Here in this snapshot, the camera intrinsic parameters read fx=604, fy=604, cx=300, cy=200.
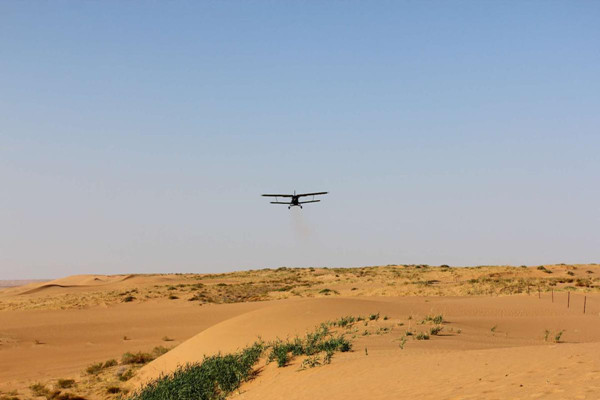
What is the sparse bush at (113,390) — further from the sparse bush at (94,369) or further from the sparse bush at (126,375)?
the sparse bush at (94,369)

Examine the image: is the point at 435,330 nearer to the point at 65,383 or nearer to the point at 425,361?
the point at 425,361

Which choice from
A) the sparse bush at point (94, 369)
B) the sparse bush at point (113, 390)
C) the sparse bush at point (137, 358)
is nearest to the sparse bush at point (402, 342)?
the sparse bush at point (113, 390)

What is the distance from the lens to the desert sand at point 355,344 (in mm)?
11570

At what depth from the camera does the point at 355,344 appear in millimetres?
16766

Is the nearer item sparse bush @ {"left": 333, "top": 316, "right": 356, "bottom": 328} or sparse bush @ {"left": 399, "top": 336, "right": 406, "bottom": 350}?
sparse bush @ {"left": 399, "top": 336, "right": 406, "bottom": 350}

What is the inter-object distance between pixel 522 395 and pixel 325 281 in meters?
58.3

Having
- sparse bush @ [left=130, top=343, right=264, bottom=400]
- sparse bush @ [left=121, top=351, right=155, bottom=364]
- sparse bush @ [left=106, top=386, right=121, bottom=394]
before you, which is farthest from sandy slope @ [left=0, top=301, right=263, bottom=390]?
sparse bush @ [left=130, top=343, right=264, bottom=400]

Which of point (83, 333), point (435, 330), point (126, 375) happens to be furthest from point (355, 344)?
point (83, 333)

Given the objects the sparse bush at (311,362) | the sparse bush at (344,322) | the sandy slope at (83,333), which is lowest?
the sandy slope at (83,333)

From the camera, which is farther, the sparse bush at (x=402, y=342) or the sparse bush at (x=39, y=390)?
the sparse bush at (x=39, y=390)

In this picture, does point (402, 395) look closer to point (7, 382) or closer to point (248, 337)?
point (248, 337)

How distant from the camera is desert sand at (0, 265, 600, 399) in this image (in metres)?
11.6

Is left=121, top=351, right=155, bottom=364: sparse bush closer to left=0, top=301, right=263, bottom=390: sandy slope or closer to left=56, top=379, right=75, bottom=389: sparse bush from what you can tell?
left=0, top=301, right=263, bottom=390: sandy slope

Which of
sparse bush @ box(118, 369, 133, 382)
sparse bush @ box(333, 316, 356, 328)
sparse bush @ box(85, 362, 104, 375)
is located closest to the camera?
sparse bush @ box(333, 316, 356, 328)
